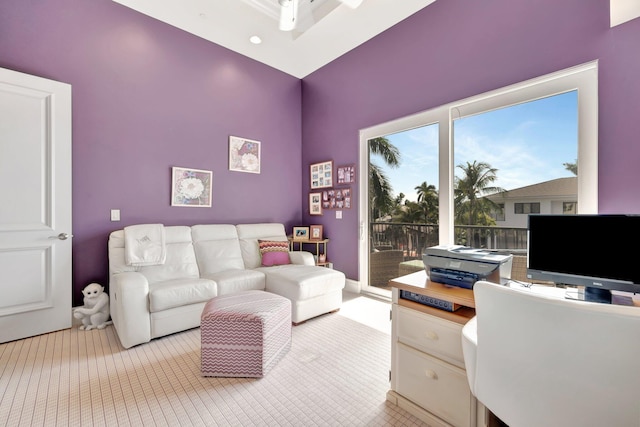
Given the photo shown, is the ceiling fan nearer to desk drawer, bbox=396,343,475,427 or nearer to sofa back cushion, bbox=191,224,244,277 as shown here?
sofa back cushion, bbox=191,224,244,277

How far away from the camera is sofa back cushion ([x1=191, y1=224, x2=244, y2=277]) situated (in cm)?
310

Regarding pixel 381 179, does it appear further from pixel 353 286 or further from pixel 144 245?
pixel 144 245

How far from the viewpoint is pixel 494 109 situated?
8.14 feet

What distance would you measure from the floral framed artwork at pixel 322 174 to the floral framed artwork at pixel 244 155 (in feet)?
2.80

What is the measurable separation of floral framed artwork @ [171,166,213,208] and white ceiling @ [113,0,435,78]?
1694 mm

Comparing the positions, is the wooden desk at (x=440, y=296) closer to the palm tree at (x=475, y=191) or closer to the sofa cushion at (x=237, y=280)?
the palm tree at (x=475, y=191)

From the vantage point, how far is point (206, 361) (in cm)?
186

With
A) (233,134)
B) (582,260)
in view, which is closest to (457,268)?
(582,260)

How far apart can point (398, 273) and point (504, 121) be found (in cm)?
195

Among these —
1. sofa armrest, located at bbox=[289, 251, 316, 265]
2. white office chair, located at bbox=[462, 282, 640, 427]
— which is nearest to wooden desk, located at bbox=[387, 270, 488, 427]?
white office chair, located at bbox=[462, 282, 640, 427]

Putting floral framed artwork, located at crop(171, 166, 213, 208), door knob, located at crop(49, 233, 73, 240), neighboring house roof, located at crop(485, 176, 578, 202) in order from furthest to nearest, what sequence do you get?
floral framed artwork, located at crop(171, 166, 213, 208) < door knob, located at crop(49, 233, 73, 240) < neighboring house roof, located at crop(485, 176, 578, 202)

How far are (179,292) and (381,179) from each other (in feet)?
8.53

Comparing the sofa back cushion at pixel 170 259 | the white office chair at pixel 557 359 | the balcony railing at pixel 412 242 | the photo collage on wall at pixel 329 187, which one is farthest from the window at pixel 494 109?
the sofa back cushion at pixel 170 259

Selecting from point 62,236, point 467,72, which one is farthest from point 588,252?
point 62,236
